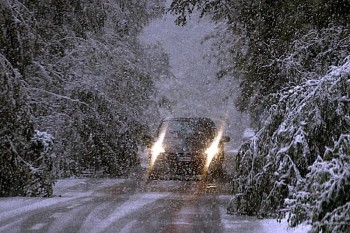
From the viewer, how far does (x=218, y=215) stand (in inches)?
325

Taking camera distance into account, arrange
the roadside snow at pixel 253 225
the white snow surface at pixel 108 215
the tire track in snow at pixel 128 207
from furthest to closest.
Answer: the tire track in snow at pixel 128 207
the white snow surface at pixel 108 215
the roadside snow at pixel 253 225

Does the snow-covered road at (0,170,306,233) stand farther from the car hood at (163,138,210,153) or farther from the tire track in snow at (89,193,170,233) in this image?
the car hood at (163,138,210,153)

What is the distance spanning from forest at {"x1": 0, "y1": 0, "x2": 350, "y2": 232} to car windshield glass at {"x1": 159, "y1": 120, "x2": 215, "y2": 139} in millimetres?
1972

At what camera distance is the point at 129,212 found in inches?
330

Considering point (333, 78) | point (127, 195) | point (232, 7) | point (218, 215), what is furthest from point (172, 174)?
point (333, 78)

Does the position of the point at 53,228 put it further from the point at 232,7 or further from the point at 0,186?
the point at 232,7

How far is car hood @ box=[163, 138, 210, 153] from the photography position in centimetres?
1345

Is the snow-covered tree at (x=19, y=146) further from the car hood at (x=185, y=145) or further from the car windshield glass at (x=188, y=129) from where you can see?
the car windshield glass at (x=188, y=129)

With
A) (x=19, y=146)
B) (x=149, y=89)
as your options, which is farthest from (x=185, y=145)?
(x=149, y=89)

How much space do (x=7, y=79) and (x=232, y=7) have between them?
15.9 feet

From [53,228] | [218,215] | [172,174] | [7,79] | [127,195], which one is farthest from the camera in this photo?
[172,174]

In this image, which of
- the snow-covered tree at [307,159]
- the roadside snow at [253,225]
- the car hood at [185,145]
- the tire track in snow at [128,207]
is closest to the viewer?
the snow-covered tree at [307,159]

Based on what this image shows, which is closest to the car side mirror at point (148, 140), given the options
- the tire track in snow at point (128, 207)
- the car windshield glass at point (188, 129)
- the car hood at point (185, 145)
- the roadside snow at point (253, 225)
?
the car hood at point (185, 145)

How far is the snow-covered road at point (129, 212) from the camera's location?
713 centimetres
